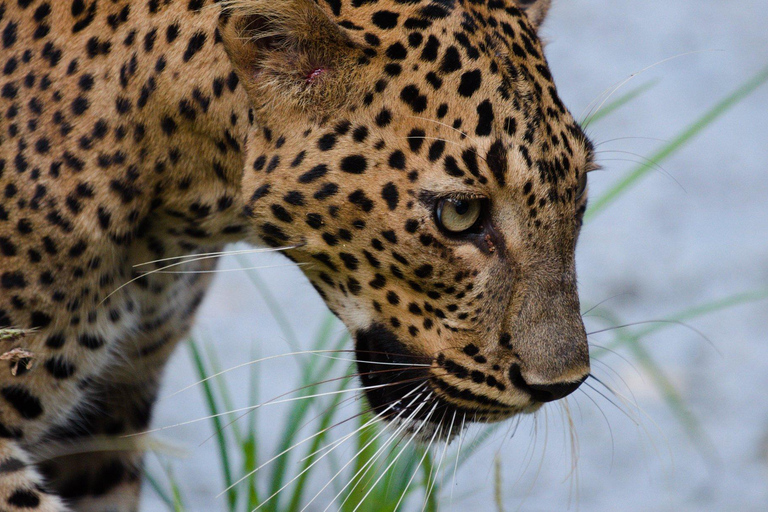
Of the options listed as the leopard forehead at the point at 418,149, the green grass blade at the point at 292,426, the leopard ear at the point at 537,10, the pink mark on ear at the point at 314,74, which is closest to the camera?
the leopard forehead at the point at 418,149

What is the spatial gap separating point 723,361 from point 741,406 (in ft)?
1.45

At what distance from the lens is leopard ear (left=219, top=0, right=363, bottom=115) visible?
3396 millimetres

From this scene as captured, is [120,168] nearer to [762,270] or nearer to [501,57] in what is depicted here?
[501,57]

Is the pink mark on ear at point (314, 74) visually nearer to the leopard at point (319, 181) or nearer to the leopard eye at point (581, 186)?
the leopard at point (319, 181)

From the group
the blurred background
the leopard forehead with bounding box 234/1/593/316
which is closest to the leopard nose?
the leopard forehead with bounding box 234/1/593/316

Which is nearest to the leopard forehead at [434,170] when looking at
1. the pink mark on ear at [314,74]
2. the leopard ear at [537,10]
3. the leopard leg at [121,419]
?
the pink mark on ear at [314,74]

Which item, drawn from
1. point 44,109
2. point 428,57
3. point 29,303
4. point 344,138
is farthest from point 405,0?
point 29,303

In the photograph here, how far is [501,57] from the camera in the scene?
3439 millimetres

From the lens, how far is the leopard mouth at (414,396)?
3.57 meters

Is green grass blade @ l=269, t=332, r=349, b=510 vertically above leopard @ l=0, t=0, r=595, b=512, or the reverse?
leopard @ l=0, t=0, r=595, b=512

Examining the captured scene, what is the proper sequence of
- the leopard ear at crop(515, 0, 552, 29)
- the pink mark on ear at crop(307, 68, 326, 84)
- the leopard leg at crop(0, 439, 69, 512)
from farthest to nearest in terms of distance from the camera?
the leopard ear at crop(515, 0, 552, 29) < the leopard leg at crop(0, 439, 69, 512) < the pink mark on ear at crop(307, 68, 326, 84)

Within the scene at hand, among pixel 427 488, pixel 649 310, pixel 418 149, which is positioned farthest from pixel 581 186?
pixel 649 310

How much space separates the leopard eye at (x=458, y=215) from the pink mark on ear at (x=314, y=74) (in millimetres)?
565

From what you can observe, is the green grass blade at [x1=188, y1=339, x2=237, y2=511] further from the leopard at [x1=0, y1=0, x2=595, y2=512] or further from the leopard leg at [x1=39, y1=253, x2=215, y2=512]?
the leopard at [x1=0, y1=0, x2=595, y2=512]
